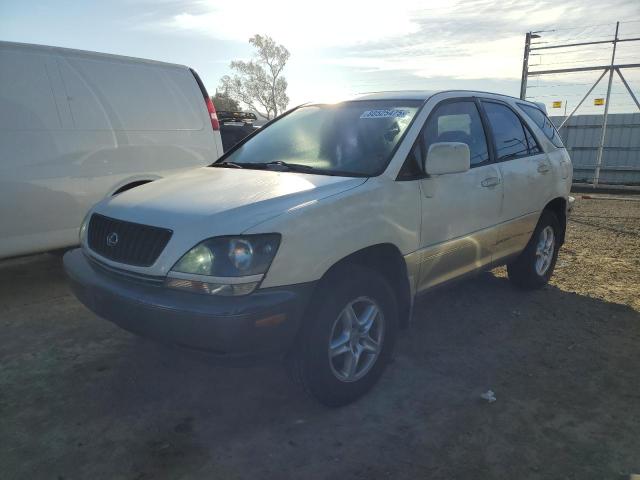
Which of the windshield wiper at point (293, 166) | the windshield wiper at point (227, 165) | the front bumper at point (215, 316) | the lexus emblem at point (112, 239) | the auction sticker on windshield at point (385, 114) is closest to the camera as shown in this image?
the front bumper at point (215, 316)

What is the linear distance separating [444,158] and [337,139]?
2.47ft

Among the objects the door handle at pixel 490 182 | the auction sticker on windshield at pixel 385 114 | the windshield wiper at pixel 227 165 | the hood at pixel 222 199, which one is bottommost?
the door handle at pixel 490 182

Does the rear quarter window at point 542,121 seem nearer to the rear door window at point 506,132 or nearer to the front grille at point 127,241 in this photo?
the rear door window at point 506,132

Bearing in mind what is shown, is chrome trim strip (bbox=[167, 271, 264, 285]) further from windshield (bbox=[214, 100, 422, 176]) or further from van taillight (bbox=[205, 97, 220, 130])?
van taillight (bbox=[205, 97, 220, 130])

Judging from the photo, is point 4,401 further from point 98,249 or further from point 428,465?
point 428,465

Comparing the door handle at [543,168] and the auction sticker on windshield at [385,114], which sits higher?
the auction sticker on windshield at [385,114]

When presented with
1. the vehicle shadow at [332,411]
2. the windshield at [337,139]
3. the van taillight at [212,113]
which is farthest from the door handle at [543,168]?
the van taillight at [212,113]

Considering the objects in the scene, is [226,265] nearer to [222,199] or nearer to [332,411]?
[222,199]

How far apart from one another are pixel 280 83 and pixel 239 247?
1778 inches

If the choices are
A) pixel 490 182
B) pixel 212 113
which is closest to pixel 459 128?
pixel 490 182

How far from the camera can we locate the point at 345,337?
9.18 ft

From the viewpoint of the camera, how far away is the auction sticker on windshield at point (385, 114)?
3.35 metres

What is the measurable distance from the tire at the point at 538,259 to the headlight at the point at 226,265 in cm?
310

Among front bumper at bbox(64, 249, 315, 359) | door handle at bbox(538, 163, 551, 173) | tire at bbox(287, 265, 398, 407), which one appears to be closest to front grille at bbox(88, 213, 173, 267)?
front bumper at bbox(64, 249, 315, 359)
